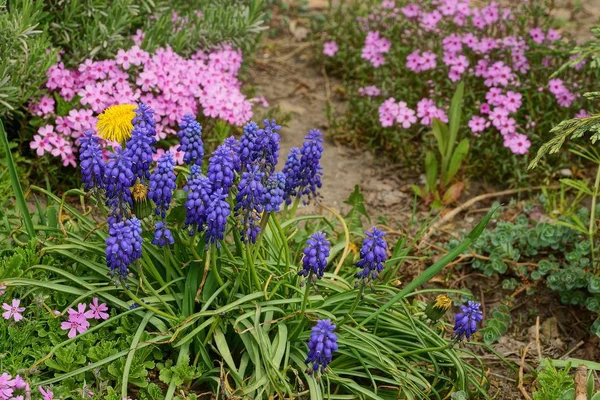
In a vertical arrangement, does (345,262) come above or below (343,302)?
below

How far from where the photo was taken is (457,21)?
19.3 feet

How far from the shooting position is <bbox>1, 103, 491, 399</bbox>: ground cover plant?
3262 mm

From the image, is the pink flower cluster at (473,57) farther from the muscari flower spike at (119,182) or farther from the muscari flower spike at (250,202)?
the muscari flower spike at (119,182)

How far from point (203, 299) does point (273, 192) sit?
0.63 m

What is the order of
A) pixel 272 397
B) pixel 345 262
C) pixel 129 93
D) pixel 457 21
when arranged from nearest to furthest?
pixel 272 397, pixel 345 262, pixel 129 93, pixel 457 21

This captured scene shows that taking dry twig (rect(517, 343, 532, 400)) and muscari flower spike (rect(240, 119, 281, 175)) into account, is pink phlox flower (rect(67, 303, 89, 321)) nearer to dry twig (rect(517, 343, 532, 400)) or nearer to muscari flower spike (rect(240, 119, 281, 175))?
muscari flower spike (rect(240, 119, 281, 175))

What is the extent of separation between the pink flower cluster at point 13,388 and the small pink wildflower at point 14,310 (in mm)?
322

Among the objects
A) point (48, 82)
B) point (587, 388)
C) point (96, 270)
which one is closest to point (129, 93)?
point (48, 82)

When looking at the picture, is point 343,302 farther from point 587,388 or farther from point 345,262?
point 587,388

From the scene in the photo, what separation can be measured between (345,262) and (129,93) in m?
1.66

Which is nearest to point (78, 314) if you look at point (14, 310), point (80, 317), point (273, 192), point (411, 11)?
point (80, 317)

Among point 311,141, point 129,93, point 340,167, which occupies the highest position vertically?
point 311,141

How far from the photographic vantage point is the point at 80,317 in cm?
351

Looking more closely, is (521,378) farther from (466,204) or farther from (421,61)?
(421,61)
